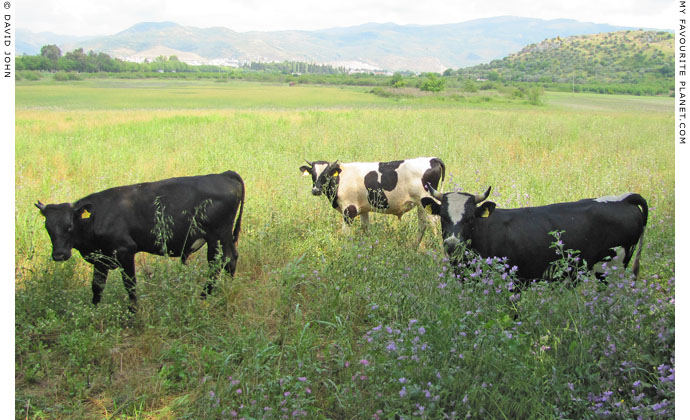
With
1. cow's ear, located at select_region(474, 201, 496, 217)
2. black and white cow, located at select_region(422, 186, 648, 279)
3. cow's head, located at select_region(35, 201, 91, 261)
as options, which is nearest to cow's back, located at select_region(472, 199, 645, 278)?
black and white cow, located at select_region(422, 186, 648, 279)

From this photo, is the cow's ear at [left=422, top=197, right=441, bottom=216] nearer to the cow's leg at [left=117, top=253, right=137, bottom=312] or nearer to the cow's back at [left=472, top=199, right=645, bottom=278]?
the cow's back at [left=472, top=199, right=645, bottom=278]

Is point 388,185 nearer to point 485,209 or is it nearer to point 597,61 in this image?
point 485,209

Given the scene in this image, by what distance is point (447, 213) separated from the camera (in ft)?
16.6

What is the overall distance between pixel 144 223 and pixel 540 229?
421cm

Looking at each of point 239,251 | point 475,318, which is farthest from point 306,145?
point 475,318

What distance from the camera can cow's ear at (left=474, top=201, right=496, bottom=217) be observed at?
196 inches

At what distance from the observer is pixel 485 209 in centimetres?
506

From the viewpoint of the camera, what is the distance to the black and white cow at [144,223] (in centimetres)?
484

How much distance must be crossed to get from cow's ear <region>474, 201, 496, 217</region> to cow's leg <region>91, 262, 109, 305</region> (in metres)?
3.89

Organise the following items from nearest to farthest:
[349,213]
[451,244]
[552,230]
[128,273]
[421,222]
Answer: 1. [451,244]
2. [552,230]
3. [128,273]
4. [421,222]
5. [349,213]

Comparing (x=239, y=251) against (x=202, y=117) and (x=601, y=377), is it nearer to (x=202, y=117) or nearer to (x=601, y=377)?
(x=601, y=377)

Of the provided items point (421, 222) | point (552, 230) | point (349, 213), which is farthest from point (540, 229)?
point (349, 213)

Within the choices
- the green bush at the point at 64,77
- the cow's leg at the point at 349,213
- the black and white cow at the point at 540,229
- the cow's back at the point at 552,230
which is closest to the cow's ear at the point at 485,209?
the black and white cow at the point at 540,229

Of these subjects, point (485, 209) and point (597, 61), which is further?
point (597, 61)
